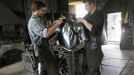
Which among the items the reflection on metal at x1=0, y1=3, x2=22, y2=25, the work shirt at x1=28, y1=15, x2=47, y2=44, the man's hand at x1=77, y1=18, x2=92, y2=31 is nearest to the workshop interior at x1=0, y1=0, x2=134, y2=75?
the reflection on metal at x1=0, y1=3, x2=22, y2=25

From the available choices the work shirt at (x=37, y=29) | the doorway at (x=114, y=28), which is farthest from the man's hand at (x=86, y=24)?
the doorway at (x=114, y=28)

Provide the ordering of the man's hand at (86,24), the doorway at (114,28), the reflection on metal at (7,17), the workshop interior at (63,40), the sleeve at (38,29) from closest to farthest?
the sleeve at (38,29) → the man's hand at (86,24) → the workshop interior at (63,40) → the reflection on metal at (7,17) → the doorway at (114,28)

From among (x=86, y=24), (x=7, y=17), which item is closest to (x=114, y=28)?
(x=7, y=17)

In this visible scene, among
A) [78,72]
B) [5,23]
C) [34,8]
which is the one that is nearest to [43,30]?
[34,8]

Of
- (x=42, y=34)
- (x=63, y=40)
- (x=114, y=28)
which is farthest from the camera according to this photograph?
(x=114, y=28)

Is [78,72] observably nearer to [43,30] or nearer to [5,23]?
[43,30]

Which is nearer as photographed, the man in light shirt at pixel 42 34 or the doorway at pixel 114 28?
the man in light shirt at pixel 42 34

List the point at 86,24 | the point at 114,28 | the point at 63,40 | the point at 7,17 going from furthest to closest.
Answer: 1. the point at 114,28
2. the point at 7,17
3. the point at 63,40
4. the point at 86,24

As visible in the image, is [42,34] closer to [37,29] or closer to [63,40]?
[37,29]

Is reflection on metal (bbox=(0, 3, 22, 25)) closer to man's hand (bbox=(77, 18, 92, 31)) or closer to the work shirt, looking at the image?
the work shirt

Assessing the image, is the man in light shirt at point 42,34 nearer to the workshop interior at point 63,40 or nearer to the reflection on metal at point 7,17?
the workshop interior at point 63,40

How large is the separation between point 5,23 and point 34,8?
3.82 metres

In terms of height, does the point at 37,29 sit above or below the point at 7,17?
below

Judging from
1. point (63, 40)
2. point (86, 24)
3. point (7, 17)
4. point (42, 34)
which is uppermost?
point (7, 17)
